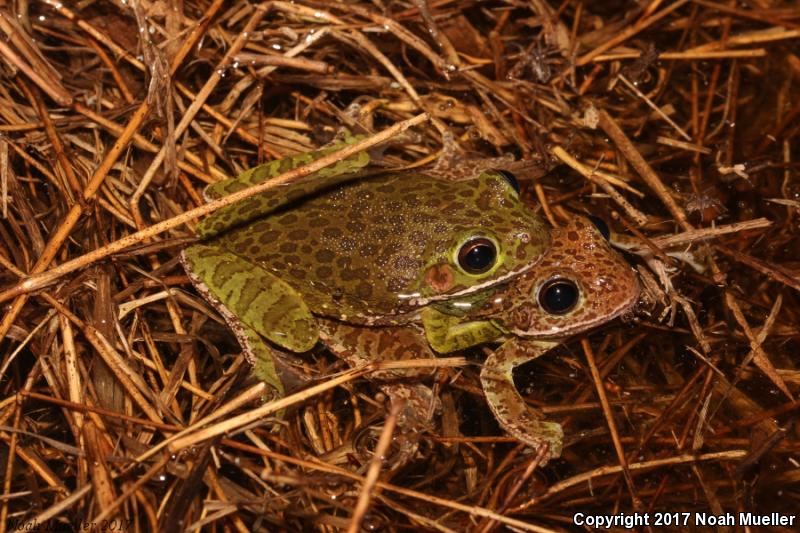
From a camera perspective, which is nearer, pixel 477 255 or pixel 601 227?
pixel 477 255

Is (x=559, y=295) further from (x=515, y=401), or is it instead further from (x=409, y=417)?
(x=409, y=417)

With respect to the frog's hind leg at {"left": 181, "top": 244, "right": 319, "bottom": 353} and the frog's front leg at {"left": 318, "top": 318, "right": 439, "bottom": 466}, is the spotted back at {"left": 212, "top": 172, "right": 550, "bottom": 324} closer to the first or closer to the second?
the frog's hind leg at {"left": 181, "top": 244, "right": 319, "bottom": 353}

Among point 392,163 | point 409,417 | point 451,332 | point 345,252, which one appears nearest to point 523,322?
point 451,332

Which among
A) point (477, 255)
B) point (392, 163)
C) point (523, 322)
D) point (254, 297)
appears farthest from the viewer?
point (392, 163)

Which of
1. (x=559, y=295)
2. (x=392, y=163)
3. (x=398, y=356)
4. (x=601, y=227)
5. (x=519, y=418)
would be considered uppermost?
(x=392, y=163)

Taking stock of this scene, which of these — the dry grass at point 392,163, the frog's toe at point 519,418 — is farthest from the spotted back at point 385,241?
the frog's toe at point 519,418

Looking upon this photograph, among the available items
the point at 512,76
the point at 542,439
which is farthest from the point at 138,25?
the point at 542,439

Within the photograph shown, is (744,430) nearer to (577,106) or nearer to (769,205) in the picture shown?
(769,205)
